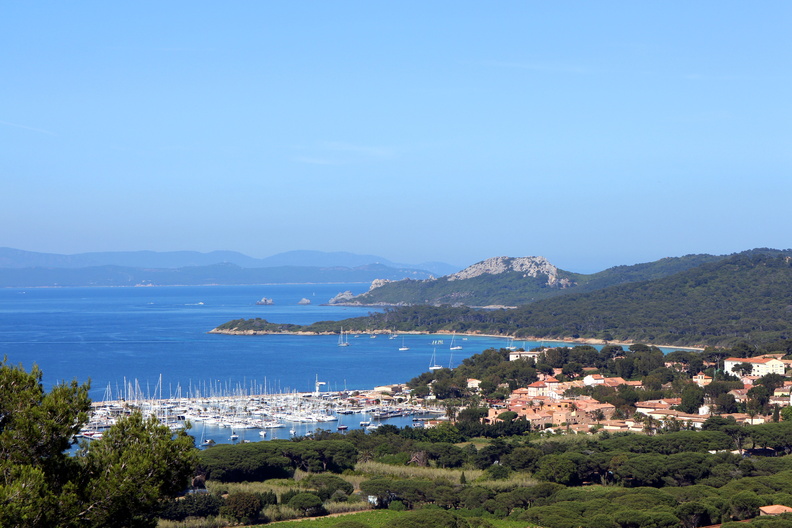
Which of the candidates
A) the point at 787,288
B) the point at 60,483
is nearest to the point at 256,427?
the point at 60,483

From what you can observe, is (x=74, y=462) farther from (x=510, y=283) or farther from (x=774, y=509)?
(x=510, y=283)

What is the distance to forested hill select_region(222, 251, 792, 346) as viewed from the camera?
80500 mm

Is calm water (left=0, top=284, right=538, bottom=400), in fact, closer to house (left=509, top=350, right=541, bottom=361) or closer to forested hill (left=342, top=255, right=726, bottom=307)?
house (left=509, top=350, right=541, bottom=361)

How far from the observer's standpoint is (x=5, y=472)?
838cm

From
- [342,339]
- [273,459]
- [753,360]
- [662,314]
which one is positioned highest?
[662,314]

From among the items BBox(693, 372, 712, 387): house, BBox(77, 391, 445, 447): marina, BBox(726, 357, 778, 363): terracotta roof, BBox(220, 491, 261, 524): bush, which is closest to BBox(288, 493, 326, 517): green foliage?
BBox(220, 491, 261, 524): bush

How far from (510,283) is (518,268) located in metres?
7.68

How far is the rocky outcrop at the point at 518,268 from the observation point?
488ft

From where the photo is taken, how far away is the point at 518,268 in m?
157

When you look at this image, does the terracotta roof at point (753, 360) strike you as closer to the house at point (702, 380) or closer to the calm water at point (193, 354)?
the house at point (702, 380)

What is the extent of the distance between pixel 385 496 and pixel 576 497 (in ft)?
17.3

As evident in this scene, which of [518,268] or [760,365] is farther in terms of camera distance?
[518,268]

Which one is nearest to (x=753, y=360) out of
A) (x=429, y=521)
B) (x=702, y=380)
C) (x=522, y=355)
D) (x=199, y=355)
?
(x=702, y=380)

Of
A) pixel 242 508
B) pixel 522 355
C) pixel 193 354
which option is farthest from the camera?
pixel 193 354
